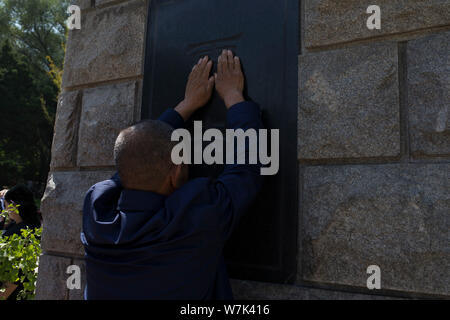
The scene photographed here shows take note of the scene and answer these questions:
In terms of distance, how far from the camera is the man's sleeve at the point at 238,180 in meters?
1.71

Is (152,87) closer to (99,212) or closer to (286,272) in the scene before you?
(99,212)

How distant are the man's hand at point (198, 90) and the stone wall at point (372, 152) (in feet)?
1.88

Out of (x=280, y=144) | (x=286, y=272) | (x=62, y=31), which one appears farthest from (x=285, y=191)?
(x=62, y=31)

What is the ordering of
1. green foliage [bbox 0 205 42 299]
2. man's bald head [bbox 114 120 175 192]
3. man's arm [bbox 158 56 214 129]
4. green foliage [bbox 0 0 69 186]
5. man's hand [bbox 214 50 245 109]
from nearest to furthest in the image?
man's bald head [bbox 114 120 175 192], man's hand [bbox 214 50 245 109], man's arm [bbox 158 56 214 129], green foliage [bbox 0 205 42 299], green foliage [bbox 0 0 69 186]

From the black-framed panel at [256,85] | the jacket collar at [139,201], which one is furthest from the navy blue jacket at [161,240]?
the black-framed panel at [256,85]

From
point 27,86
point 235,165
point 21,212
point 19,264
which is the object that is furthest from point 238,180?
point 27,86

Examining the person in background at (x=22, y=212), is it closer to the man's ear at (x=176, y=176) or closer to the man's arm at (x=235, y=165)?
the man's arm at (x=235, y=165)

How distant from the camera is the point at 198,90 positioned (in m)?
2.40

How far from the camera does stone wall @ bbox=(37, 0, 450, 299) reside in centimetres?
175

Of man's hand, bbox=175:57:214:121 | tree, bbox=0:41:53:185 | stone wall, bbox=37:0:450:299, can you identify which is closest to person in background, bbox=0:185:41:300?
man's hand, bbox=175:57:214:121

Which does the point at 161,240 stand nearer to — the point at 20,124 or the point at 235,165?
the point at 235,165

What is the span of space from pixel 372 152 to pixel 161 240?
107 centimetres

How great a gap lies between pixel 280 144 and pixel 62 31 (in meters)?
28.9

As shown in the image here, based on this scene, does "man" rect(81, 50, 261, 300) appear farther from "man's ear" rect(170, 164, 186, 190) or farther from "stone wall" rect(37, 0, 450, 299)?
"stone wall" rect(37, 0, 450, 299)
